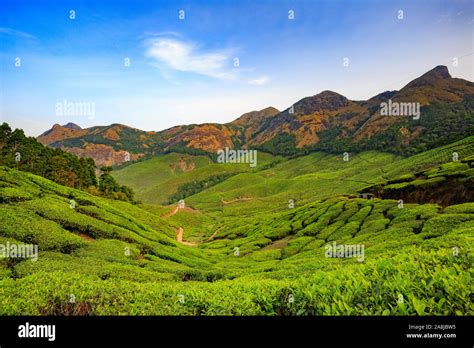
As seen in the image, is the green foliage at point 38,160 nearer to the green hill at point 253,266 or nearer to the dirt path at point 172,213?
the green hill at point 253,266

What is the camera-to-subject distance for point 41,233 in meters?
20.2

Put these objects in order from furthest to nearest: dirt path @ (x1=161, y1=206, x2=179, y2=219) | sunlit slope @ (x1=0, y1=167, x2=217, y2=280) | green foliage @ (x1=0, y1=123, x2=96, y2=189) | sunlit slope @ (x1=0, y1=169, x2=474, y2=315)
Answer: dirt path @ (x1=161, y1=206, x2=179, y2=219) → green foliage @ (x1=0, y1=123, x2=96, y2=189) → sunlit slope @ (x1=0, y1=167, x2=217, y2=280) → sunlit slope @ (x1=0, y1=169, x2=474, y2=315)

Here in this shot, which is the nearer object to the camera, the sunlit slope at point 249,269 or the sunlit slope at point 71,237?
the sunlit slope at point 249,269

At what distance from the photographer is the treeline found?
59031mm

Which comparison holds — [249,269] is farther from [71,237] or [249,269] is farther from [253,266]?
[71,237]

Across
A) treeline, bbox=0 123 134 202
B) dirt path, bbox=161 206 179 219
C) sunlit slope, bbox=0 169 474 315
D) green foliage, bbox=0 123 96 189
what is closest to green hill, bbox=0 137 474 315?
sunlit slope, bbox=0 169 474 315

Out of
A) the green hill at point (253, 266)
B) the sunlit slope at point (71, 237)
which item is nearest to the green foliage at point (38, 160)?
the sunlit slope at point (71, 237)

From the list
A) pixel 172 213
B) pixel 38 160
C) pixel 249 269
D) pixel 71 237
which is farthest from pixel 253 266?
pixel 172 213

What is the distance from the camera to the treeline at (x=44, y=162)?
5903 centimetres

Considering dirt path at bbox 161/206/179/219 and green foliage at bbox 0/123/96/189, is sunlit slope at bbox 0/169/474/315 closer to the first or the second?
green foliage at bbox 0/123/96/189

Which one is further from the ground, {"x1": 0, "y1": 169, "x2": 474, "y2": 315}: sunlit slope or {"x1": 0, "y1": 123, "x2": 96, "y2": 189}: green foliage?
{"x1": 0, "y1": 123, "x2": 96, "y2": 189}: green foliage

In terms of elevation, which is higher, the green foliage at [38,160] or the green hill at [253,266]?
the green foliage at [38,160]

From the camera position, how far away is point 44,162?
208ft
